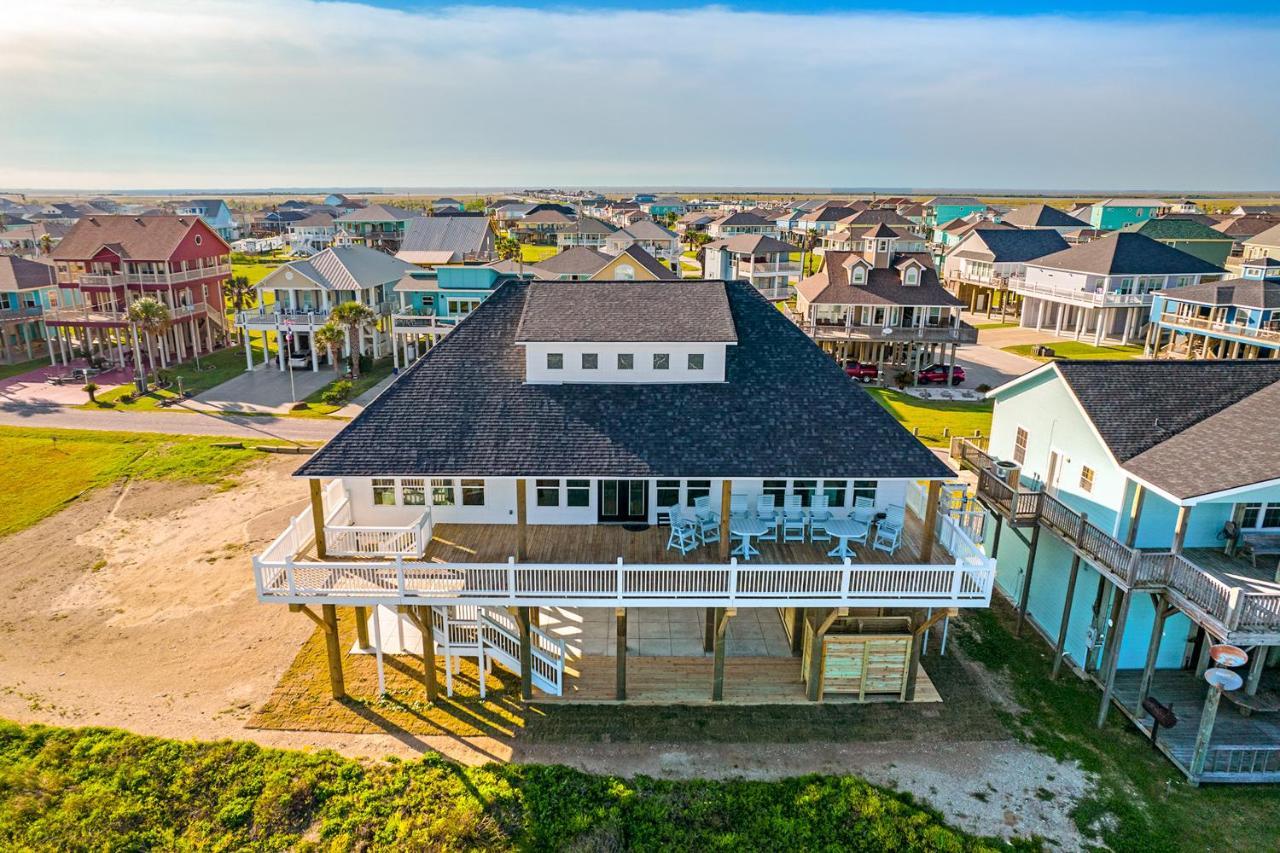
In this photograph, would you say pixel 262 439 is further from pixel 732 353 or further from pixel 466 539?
pixel 732 353

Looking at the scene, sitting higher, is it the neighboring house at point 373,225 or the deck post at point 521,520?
the neighboring house at point 373,225

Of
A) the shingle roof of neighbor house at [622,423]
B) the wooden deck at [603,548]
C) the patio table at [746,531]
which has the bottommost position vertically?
the wooden deck at [603,548]

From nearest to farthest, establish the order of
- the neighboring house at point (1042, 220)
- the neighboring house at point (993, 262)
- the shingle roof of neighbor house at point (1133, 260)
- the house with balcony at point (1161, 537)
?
the house with balcony at point (1161, 537)
the shingle roof of neighbor house at point (1133, 260)
the neighboring house at point (993, 262)
the neighboring house at point (1042, 220)

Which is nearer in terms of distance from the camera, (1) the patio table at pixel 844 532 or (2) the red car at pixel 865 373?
(1) the patio table at pixel 844 532

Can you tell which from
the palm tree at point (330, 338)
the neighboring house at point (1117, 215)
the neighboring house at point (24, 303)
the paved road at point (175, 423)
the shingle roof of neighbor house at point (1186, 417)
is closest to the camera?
the shingle roof of neighbor house at point (1186, 417)

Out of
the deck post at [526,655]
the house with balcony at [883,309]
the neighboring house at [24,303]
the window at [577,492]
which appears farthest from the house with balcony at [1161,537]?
the neighboring house at [24,303]

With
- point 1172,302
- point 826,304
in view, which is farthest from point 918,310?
point 1172,302

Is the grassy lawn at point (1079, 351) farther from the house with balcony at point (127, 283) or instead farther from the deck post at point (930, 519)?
the house with balcony at point (127, 283)

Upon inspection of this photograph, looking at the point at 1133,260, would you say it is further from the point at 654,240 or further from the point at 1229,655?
the point at 1229,655
